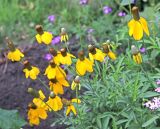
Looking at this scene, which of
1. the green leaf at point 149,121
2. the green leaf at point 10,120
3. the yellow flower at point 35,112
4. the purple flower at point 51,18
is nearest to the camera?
the green leaf at point 149,121

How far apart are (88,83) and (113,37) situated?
1396 mm

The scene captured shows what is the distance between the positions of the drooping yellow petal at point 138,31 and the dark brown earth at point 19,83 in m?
1.05

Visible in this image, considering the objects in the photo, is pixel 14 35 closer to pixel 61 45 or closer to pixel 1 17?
pixel 1 17

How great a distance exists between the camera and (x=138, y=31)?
6.82 feet

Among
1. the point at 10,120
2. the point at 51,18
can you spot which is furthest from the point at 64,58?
the point at 51,18

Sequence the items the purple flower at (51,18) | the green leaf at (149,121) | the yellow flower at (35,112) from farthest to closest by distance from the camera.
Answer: the purple flower at (51,18) → the yellow flower at (35,112) → the green leaf at (149,121)

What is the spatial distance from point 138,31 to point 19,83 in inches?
66.5

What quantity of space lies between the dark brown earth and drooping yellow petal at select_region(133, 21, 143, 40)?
3.45ft

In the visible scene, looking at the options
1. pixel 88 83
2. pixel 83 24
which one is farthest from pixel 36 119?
pixel 83 24

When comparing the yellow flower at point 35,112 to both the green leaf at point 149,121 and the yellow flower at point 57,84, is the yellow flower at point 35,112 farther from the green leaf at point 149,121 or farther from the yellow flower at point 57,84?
the green leaf at point 149,121

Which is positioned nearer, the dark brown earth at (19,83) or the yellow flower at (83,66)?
the yellow flower at (83,66)

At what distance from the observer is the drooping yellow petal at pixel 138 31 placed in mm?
2073

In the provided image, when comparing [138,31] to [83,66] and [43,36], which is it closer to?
[83,66]

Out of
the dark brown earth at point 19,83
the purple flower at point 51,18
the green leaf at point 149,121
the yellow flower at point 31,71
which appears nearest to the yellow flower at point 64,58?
the yellow flower at point 31,71
